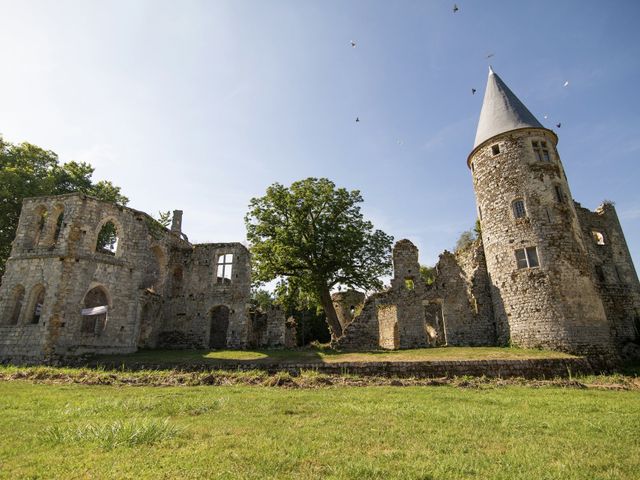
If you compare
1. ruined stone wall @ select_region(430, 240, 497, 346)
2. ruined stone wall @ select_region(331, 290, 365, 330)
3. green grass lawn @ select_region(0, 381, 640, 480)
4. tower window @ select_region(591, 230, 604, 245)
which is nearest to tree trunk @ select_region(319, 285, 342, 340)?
ruined stone wall @ select_region(430, 240, 497, 346)

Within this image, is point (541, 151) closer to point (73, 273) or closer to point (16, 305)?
point (73, 273)

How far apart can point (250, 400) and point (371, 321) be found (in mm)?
14790

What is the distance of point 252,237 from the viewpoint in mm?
26422

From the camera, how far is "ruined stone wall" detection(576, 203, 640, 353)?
75.0 feet

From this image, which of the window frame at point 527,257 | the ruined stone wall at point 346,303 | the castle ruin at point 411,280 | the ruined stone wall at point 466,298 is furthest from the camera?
the ruined stone wall at point 346,303

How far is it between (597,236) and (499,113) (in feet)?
38.9

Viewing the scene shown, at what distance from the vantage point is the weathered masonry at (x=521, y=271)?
60.4 ft

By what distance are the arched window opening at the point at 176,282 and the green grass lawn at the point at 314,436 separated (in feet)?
52.8

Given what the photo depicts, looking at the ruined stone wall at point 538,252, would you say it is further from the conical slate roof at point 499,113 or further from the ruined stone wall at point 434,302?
the ruined stone wall at point 434,302

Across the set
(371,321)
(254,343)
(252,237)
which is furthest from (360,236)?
(254,343)

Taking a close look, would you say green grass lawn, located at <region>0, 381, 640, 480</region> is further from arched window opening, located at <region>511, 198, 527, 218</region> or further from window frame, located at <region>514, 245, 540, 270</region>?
arched window opening, located at <region>511, 198, 527, 218</region>

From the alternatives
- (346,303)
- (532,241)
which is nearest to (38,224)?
(346,303)

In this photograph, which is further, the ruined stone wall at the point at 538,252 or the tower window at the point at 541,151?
the tower window at the point at 541,151

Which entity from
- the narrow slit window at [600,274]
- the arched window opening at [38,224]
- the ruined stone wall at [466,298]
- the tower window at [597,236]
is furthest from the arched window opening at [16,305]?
the tower window at [597,236]
